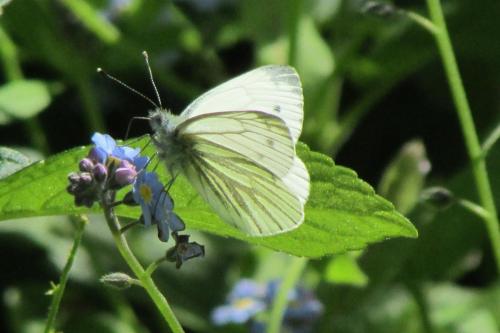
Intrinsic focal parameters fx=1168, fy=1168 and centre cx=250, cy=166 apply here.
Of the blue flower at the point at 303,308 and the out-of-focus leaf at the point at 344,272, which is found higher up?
the out-of-focus leaf at the point at 344,272

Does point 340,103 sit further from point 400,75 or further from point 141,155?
point 141,155

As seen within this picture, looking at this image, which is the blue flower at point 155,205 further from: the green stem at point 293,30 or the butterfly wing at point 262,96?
the green stem at point 293,30

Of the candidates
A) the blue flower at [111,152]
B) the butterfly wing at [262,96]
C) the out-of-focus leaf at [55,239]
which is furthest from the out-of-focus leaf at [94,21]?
the blue flower at [111,152]

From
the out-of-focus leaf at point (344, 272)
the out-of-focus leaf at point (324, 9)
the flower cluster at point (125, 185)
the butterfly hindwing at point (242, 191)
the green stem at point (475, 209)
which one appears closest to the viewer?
the flower cluster at point (125, 185)

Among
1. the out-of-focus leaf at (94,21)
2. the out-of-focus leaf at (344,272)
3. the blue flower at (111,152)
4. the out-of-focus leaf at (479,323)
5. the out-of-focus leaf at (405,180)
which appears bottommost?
the out-of-focus leaf at (479,323)

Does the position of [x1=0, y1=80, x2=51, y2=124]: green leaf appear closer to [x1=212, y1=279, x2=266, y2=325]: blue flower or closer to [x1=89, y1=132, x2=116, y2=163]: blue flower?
[x1=212, y1=279, x2=266, y2=325]: blue flower
